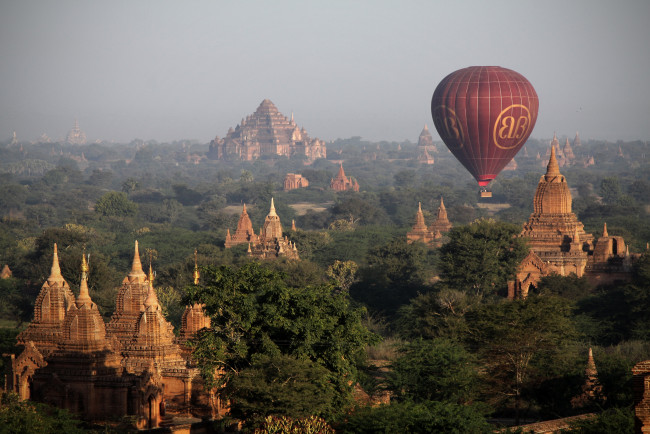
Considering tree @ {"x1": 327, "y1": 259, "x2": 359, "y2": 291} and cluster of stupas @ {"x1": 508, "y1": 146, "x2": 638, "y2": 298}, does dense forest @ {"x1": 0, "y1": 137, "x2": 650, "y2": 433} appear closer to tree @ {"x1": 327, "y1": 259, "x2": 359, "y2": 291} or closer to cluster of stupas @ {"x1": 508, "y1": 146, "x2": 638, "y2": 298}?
tree @ {"x1": 327, "y1": 259, "x2": 359, "y2": 291}

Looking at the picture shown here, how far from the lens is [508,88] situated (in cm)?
7150

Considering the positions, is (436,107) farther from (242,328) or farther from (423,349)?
(242,328)

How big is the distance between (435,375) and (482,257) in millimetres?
25413

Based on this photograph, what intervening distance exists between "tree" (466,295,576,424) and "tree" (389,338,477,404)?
32.1 inches

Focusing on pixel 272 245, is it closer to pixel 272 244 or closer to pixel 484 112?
pixel 272 244

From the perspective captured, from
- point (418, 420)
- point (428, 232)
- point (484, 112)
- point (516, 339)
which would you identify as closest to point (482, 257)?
point (484, 112)

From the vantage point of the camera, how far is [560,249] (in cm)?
6519

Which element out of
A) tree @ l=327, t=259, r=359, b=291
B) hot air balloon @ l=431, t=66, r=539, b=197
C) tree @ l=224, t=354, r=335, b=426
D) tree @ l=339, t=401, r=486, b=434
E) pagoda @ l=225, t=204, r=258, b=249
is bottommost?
tree @ l=327, t=259, r=359, b=291

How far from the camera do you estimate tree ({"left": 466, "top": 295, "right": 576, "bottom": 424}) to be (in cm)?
3772

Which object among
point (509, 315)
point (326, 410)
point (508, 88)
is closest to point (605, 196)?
point (508, 88)

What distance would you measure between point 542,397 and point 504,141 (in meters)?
38.4

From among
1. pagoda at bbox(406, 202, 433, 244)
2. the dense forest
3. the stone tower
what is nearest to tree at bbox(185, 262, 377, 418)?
the dense forest

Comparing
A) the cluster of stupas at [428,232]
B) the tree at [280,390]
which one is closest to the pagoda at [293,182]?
the cluster of stupas at [428,232]

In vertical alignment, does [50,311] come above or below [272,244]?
above
